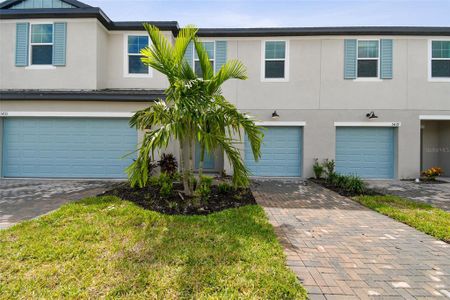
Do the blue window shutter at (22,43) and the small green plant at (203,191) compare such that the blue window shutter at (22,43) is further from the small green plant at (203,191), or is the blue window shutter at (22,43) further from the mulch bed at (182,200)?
the small green plant at (203,191)

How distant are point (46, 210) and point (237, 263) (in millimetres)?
4653

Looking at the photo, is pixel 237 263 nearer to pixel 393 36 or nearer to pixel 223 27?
pixel 223 27

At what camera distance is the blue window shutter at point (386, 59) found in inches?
392

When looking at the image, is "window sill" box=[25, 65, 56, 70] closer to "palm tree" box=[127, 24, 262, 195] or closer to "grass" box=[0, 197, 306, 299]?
"palm tree" box=[127, 24, 262, 195]

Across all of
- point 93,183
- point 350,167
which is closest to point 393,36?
point 350,167

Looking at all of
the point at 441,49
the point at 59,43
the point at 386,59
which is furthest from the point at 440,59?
the point at 59,43

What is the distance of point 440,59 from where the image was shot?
32.9 ft

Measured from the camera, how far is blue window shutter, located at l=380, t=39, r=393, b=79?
995cm

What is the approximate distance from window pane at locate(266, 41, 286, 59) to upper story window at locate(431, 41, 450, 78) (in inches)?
241

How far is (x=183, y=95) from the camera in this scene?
5.06 metres

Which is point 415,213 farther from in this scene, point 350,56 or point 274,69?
point 274,69

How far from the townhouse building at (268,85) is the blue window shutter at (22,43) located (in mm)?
40

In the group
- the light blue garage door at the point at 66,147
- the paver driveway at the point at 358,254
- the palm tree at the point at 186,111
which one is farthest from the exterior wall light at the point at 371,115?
the light blue garage door at the point at 66,147

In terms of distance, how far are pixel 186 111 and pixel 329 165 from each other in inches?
280
